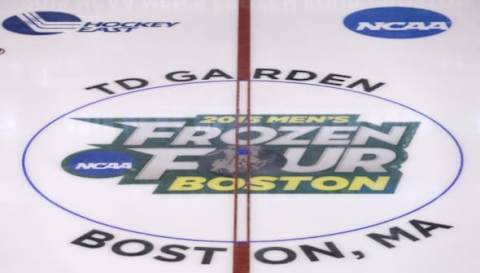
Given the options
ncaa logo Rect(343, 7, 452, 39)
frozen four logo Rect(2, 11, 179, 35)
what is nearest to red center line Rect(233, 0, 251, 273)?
frozen four logo Rect(2, 11, 179, 35)

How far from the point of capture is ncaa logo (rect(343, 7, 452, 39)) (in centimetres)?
333

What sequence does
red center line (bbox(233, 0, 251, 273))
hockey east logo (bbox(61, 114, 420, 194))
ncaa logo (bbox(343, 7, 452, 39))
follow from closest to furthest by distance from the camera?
red center line (bbox(233, 0, 251, 273)) → hockey east logo (bbox(61, 114, 420, 194)) → ncaa logo (bbox(343, 7, 452, 39))

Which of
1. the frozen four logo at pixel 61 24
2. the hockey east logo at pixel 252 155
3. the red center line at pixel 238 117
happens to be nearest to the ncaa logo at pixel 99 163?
the hockey east logo at pixel 252 155

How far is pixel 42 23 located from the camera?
11.5 feet

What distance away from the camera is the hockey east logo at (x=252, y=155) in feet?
7.35

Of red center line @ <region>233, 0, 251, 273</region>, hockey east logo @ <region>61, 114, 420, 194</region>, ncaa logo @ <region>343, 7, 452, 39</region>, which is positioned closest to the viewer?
red center line @ <region>233, 0, 251, 273</region>

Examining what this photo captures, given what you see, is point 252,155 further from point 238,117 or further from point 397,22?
point 397,22

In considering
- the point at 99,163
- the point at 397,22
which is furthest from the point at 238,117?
the point at 397,22

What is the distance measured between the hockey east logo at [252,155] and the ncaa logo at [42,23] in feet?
3.05

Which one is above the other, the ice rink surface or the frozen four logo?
the frozen four logo

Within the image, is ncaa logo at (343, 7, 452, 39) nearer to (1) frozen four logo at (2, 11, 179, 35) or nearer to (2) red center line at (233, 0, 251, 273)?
(2) red center line at (233, 0, 251, 273)

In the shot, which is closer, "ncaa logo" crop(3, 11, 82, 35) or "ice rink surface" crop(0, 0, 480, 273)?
"ice rink surface" crop(0, 0, 480, 273)

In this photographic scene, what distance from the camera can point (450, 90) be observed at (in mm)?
2803

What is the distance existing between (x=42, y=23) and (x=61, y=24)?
8cm
